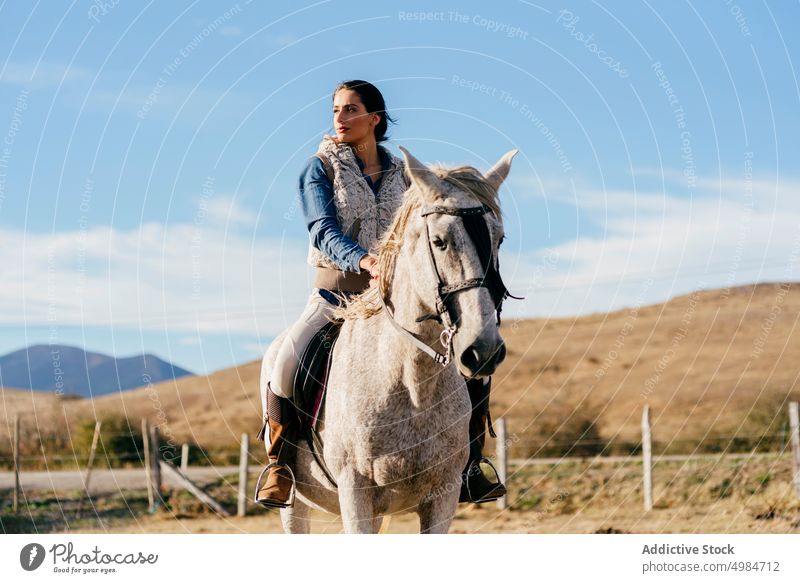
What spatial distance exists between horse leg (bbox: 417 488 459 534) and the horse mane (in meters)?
1.28

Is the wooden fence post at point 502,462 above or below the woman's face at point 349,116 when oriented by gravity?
below

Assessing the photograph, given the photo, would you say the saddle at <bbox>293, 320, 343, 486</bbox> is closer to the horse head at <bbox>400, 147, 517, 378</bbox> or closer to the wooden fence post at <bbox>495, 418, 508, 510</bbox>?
the horse head at <bbox>400, 147, 517, 378</bbox>

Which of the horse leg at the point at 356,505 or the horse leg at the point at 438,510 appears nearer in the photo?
the horse leg at the point at 356,505

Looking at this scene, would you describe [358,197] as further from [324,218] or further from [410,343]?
[410,343]

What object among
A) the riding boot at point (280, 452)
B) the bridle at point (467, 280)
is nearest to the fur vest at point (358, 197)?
the riding boot at point (280, 452)

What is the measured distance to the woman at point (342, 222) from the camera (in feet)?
21.9

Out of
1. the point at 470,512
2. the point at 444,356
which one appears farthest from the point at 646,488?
the point at 444,356

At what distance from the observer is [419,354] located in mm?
5602

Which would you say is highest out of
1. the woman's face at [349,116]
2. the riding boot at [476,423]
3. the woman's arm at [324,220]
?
the woman's face at [349,116]

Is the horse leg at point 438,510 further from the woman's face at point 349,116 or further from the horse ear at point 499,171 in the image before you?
the woman's face at point 349,116

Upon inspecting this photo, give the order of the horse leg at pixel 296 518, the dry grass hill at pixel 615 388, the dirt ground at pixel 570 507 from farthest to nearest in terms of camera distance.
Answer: the dry grass hill at pixel 615 388 < the dirt ground at pixel 570 507 < the horse leg at pixel 296 518

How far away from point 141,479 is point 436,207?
79.0ft

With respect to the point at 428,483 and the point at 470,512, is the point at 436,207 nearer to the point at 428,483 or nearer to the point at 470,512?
the point at 428,483

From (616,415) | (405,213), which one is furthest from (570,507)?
(616,415)
